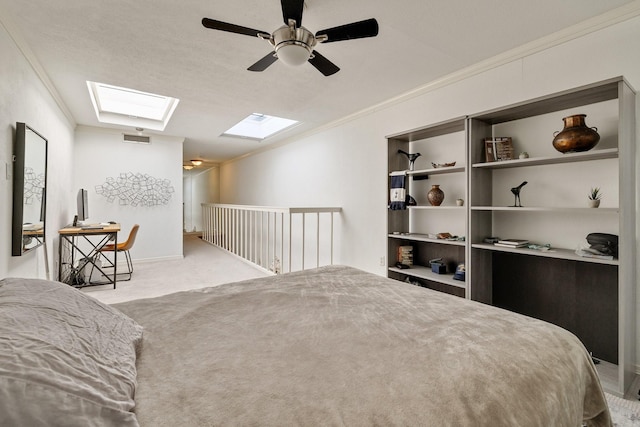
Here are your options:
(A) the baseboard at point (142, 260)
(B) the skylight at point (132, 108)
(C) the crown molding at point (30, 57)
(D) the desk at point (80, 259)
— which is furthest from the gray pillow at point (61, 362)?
(A) the baseboard at point (142, 260)

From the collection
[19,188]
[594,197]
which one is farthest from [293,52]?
[19,188]

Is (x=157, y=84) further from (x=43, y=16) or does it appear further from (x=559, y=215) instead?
(x=559, y=215)

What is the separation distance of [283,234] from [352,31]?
13.2ft

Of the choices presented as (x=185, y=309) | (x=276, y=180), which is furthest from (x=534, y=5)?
(x=276, y=180)

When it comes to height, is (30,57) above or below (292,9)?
Result: above

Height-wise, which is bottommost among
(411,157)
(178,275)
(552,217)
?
(178,275)

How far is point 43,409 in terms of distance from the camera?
1.65 ft

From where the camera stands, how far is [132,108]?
15.1ft

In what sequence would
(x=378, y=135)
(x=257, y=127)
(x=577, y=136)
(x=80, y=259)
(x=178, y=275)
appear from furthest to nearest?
(x=257, y=127)
(x=178, y=275)
(x=80, y=259)
(x=378, y=135)
(x=577, y=136)

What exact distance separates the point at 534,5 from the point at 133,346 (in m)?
2.87

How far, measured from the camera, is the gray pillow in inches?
19.8

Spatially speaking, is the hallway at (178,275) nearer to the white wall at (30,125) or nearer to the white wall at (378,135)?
the white wall at (30,125)

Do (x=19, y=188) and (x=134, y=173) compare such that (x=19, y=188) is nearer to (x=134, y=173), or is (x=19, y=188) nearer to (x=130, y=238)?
(x=130, y=238)

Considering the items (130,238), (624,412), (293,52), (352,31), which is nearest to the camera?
(624,412)
